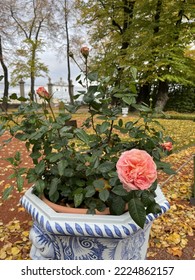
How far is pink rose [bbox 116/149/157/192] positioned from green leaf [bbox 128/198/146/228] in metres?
0.10

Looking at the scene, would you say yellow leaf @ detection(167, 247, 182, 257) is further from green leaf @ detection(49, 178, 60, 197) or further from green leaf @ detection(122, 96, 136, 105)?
green leaf @ detection(122, 96, 136, 105)

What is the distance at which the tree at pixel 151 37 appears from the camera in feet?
33.3

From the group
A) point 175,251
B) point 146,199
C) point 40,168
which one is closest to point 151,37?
point 175,251

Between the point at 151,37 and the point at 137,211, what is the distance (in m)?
10.2

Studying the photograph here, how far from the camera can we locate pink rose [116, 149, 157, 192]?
0.87 meters

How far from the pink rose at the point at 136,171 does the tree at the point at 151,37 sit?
28.2 feet

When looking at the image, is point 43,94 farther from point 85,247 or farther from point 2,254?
point 2,254

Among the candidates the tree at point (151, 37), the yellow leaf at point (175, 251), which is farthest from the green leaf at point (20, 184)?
the tree at point (151, 37)

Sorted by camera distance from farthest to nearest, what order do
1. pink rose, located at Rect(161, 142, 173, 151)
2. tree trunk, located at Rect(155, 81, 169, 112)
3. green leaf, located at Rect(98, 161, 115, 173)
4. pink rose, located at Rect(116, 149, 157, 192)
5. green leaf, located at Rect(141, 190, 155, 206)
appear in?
tree trunk, located at Rect(155, 81, 169, 112), pink rose, located at Rect(161, 142, 173, 151), green leaf, located at Rect(98, 161, 115, 173), green leaf, located at Rect(141, 190, 155, 206), pink rose, located at Rect(116, 149, 157, 192)

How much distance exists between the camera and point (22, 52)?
1428 cm

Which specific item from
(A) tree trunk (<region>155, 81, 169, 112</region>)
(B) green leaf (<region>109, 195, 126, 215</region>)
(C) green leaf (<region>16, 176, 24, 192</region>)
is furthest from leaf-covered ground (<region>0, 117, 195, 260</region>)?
(A) tree trunk (<region>155, 81, 169, 112</region>)

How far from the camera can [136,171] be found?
0.88 m

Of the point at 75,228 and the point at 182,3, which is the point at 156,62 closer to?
the point at 182,3

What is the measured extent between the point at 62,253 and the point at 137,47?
35.0 feet
